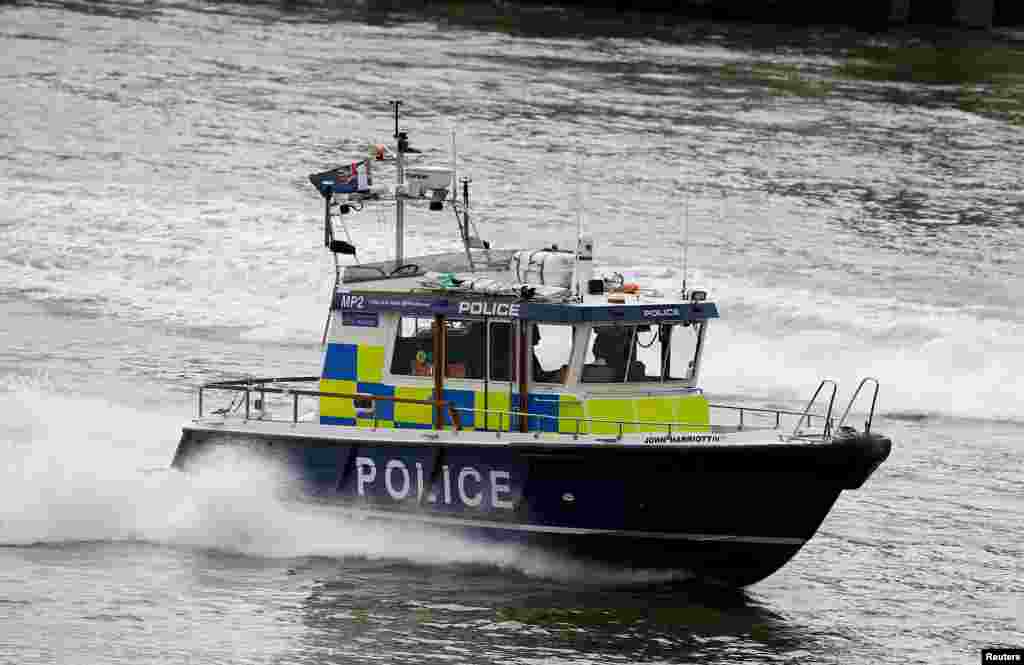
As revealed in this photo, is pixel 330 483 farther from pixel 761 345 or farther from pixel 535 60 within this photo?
pixel 535 60

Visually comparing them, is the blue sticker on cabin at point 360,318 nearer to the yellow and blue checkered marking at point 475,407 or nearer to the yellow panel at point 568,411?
the yellow and blue checkered marking at point 475,407

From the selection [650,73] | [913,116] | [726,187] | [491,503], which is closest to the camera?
[491,503]

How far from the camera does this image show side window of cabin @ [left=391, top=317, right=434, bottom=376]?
17.2m

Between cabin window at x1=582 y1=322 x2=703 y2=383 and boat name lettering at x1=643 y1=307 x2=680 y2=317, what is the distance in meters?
0.17

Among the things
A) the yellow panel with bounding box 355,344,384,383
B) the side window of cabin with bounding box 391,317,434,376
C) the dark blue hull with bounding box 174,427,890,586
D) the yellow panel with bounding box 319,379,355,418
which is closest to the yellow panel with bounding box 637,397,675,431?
the dark blue hull with bounding box 174,427,890,586

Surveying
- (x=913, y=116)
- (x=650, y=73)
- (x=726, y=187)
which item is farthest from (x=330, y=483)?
(x=650, y=73)

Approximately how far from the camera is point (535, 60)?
55.9 meters

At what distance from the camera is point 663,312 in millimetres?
16641

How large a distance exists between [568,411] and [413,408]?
1433 mm

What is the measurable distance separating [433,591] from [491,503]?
901 millimetres

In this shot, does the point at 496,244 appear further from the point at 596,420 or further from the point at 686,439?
the point at 686,439

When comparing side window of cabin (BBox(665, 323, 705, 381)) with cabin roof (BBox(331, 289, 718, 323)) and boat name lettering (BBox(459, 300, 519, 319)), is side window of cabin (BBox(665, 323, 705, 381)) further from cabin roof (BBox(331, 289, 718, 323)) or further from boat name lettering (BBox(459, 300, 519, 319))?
boat name lettering (BBox(459, 300, 519, 319))

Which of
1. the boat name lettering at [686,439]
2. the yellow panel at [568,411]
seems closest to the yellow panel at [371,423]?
the yellow panel at [568,411]

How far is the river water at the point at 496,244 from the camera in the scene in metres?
16.1
